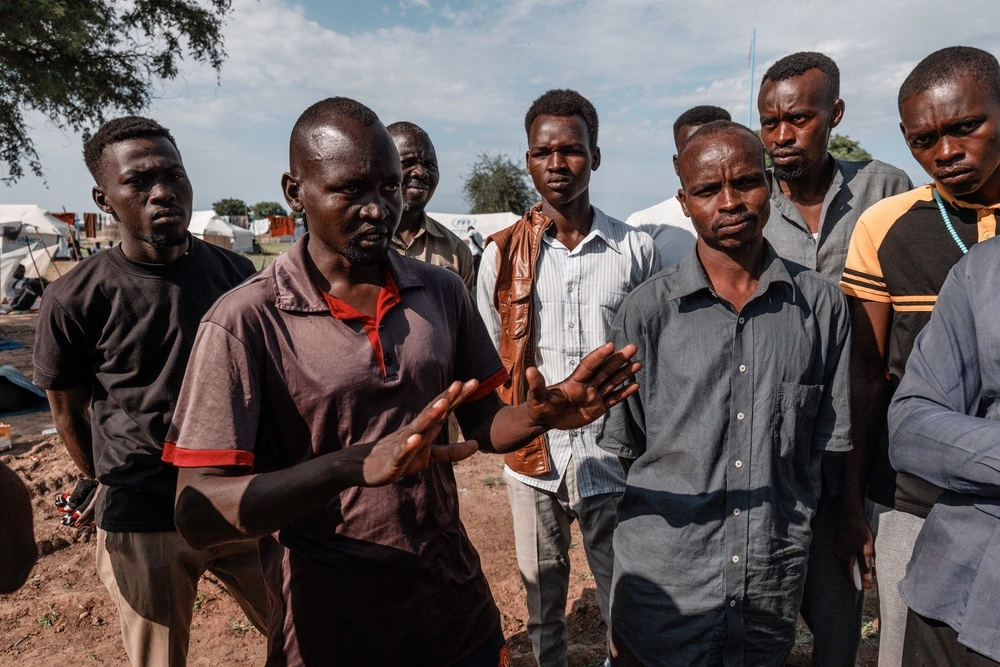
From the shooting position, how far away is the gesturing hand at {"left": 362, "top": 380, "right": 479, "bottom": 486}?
1.51 metres

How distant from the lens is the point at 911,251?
7.67 ft

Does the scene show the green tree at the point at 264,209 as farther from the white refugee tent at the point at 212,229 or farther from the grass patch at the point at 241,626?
the grass patch at the point at 241,626

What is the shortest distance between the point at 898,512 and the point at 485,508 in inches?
145

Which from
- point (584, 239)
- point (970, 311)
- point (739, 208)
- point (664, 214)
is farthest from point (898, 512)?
point (664, 214)

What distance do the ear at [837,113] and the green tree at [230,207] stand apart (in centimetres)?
8343

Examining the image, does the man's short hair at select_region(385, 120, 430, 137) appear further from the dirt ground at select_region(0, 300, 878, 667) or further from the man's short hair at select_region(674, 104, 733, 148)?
the dirt ground at select_region(0, 300, 878, 667)

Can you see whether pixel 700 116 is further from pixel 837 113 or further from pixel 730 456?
pixel 730 456

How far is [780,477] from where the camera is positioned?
2250mm

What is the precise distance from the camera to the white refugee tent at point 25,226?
20.4 meters

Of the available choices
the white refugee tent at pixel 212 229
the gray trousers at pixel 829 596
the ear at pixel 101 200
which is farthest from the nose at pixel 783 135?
the white refugee tent at pixel 212 229

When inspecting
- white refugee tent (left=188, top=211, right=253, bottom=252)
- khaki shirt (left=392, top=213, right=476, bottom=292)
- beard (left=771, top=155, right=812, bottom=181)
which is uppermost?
white refugee tent (left=188, top=211, right=253, bottom=252)

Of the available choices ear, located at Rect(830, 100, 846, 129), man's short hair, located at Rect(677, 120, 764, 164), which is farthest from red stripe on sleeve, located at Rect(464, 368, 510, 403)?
ear, located at Rect(830, 100, 846, 129)

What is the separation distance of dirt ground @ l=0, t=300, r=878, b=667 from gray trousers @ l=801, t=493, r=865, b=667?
1.22 metres

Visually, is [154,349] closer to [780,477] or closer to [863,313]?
[780,477]
